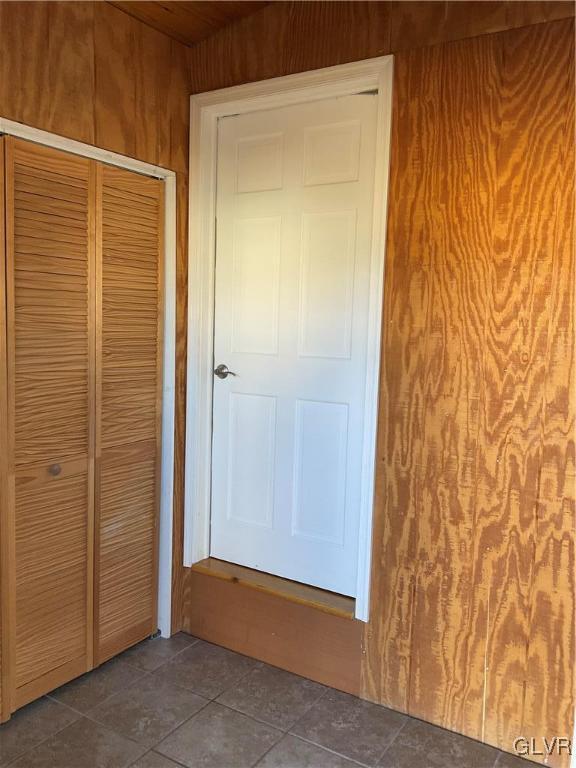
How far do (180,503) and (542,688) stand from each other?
1.47m

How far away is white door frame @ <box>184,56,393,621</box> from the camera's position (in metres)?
2.05

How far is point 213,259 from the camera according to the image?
8.23 feet

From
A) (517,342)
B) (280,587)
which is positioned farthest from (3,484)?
(517,342)

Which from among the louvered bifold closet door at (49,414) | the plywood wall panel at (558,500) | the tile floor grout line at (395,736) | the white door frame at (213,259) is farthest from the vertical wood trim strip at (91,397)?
the plywood wall panel at (558,500)

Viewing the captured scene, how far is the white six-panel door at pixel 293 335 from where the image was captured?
87.0 inches

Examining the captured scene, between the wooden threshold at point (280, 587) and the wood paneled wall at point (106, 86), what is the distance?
16 cm

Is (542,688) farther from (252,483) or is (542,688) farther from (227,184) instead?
(227,184)

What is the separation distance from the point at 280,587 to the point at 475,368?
1.13 m

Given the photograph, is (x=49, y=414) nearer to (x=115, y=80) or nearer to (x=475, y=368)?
(x=115, y=80)

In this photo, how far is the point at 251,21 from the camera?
2262 millimetres

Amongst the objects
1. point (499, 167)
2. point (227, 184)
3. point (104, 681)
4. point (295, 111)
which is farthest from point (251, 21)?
point (104, 681)

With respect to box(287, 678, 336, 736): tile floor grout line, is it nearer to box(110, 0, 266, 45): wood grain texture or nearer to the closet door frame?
the closet door frame

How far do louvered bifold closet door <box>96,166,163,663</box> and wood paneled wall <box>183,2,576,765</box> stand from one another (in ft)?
2.85

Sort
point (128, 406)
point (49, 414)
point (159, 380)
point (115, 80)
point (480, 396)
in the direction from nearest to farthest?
point (480, 396), point (49, 414), point (115, 80), point (128, 406), point (159, 380)
